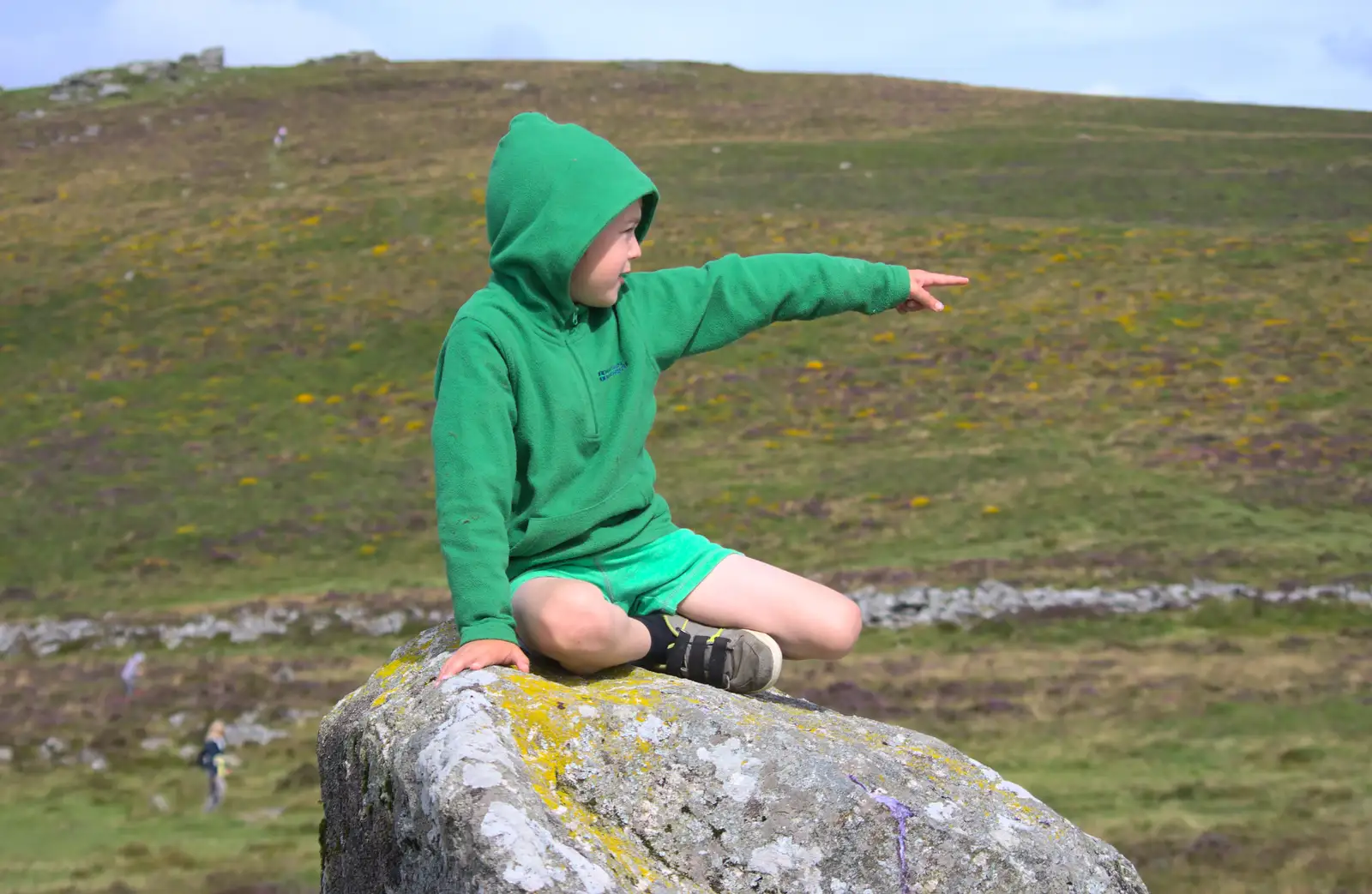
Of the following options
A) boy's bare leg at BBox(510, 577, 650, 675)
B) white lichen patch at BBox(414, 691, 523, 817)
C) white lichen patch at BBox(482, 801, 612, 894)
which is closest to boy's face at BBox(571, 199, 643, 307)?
boy's bare leg at BBox(510, 577, 650, 675)

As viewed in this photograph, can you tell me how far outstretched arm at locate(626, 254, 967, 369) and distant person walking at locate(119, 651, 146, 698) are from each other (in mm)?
13229

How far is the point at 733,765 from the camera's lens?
4746 mm

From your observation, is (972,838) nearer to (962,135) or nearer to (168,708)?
(168,708)

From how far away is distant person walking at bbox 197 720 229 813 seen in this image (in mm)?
14094

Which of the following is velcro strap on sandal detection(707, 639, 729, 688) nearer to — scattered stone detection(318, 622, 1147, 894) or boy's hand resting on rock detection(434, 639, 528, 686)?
scattered stone detection(318, 622, 1147, 894)

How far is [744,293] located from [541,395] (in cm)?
119

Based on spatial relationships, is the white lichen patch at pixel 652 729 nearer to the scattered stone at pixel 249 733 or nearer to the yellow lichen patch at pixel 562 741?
the yellow lichen patch at pixel 562 741

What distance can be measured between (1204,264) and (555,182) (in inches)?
1260

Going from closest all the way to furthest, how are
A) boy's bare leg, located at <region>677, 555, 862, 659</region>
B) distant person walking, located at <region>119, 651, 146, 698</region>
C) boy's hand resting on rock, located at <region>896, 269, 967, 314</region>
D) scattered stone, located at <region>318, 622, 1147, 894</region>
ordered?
scattered stone, located at <region>318, 622, 1147, 894</region>, boy's bare leg, located at <region>677, 555, 862, 659</region>, boy's hand resting on rock, located at <region>896, 269, 967, 314</region>, distant person walking, located at <region>119, 651, 146, 698</region>

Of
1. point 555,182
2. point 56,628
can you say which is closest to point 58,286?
point 56,628

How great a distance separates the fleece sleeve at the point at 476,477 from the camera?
503 cm

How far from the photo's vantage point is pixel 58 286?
123ft

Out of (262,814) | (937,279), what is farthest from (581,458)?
(262,814)

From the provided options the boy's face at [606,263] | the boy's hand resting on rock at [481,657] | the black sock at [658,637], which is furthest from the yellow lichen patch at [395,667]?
the boy's face at [606,263]
